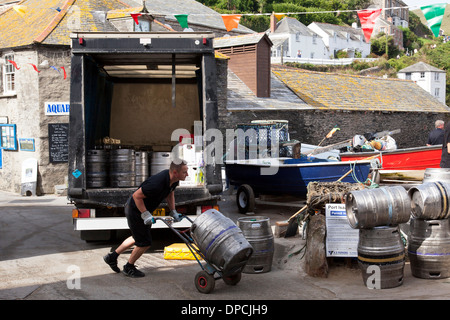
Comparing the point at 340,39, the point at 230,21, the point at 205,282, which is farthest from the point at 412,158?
the point at 340,39

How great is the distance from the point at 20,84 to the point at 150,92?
245 inches

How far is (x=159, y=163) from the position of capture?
8.81 m

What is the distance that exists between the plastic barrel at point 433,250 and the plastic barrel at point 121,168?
4.55 m

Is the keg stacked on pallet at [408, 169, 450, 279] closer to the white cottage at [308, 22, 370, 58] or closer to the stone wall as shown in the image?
the stone wall

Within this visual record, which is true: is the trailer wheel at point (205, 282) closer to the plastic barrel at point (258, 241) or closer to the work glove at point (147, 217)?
the work glove at point (147, 217)

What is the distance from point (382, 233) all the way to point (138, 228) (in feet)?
9.81

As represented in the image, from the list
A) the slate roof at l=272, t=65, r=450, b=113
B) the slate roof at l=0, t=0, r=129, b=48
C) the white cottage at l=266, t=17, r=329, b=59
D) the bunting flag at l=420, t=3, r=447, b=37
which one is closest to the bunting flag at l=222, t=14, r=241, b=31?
the bunting flag at l=420, t=3, r=447, b=37

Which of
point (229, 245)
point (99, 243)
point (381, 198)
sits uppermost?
point (381, 198)

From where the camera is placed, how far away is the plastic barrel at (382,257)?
591cm

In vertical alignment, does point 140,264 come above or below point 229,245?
below

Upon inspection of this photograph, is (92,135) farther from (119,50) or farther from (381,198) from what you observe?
(381,198)

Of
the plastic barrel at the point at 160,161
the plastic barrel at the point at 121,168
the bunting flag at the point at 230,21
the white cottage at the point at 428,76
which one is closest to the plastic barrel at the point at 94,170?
the plastic barrel at the point at 121,168

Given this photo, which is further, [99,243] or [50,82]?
[50,82]
